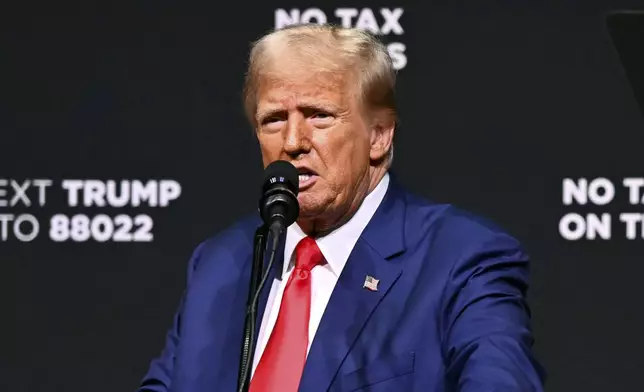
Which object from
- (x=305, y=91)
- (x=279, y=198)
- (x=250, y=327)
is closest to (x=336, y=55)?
(x=305, y=91)

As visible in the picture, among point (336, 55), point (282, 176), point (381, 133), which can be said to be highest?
point (336, 55)

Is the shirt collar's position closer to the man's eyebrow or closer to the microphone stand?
the man's eyebrow

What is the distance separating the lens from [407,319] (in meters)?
2.20

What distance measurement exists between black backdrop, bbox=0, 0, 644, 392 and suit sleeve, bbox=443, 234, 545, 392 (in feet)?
3.53

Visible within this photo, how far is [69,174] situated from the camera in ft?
11.1

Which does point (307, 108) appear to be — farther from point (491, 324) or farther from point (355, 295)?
point (491, 324)

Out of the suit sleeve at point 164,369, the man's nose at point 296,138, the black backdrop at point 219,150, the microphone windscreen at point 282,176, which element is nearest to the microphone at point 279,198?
the microphone windscreen at point 282,176

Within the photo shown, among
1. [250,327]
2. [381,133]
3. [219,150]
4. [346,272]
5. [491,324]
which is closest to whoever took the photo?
[250,327]

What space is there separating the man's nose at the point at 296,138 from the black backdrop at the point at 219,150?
107 cm

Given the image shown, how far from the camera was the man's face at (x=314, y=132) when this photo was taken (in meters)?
2.29

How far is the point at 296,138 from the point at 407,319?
1.19 ft

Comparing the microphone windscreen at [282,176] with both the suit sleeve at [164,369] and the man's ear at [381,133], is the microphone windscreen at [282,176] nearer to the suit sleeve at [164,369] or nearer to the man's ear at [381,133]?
the man's ear at [381,133]

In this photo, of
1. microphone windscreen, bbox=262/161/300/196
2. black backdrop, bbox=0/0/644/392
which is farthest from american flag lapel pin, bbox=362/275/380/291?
black backdrop, bbox=0/0/644/392

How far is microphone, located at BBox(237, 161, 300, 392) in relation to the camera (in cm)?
184
